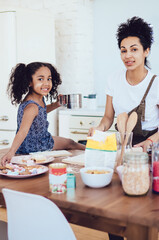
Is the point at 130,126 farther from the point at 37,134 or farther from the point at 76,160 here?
the point at 37,134

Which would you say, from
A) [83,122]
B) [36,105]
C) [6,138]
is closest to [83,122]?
[83,122]

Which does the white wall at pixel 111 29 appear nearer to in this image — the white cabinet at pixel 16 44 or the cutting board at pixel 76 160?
the white cabinet at pixel 16 44

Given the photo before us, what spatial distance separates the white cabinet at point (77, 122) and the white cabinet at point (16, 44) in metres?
0.59

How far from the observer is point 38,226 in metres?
1.20

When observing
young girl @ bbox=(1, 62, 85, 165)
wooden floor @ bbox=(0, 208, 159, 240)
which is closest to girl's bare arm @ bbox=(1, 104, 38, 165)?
young girl @ bbox=(1, 62, 85, 165)

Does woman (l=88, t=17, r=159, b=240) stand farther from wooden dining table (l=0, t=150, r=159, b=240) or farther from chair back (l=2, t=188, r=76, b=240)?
chair back (l=2, t=188, r=76, b=240)

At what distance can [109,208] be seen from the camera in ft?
3.77

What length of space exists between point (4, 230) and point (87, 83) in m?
2.97

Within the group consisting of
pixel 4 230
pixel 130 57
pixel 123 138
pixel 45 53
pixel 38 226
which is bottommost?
Result: pixel 4 230

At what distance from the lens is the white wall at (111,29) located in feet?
13.2

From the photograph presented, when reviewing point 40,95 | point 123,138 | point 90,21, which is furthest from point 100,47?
point 123,138

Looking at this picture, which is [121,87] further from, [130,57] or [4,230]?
[4,230]

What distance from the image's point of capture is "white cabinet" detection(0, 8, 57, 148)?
3.74 meters

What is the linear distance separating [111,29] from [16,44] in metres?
1.22
